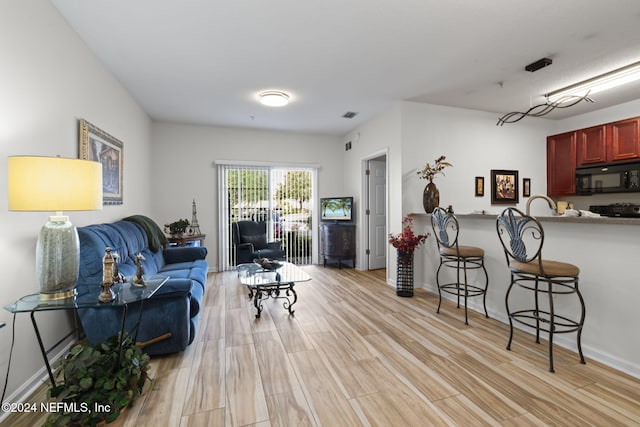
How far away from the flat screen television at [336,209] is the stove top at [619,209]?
394 centimetres

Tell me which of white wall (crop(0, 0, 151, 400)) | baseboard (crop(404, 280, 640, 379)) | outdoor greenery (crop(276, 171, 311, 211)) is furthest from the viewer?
outdoor greenery (crop(276, 171, 311, 211))

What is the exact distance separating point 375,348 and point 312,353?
0.53 meters

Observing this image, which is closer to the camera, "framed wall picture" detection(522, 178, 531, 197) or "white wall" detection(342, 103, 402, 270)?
"white wall" detection(342, 103, 402, 270)

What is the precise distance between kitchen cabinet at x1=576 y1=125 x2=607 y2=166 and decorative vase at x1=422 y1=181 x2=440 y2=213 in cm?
273

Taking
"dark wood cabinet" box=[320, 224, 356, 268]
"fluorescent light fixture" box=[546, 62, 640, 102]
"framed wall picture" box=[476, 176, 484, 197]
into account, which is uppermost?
"fluorescent light fixture" box=[546, 62, 640, 102]

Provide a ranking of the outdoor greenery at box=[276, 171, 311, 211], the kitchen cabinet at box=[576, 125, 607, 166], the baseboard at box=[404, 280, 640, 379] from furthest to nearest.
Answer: the outdoor greenery at box=[276, 171, 311, 211] < the kitchen cabinet at box=[576, 125, 607, 166] < the baseboard at box=[404, 280, 640, 379]

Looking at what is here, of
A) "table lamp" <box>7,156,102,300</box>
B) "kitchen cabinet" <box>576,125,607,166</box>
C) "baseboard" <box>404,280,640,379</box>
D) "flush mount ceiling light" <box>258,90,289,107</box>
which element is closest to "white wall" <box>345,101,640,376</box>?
"baseboard" <box>404,280,640,379</box>

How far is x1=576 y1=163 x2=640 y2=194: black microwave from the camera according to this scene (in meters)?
4.00

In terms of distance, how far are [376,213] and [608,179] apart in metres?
3.49

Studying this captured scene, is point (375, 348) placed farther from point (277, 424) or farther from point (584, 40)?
point (584, 40)

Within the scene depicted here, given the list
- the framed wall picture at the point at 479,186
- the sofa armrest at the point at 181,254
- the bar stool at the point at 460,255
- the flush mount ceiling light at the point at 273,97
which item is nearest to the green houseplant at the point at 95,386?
the sofa armrest at the point at 181,254

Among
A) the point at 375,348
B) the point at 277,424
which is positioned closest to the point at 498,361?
the point at 375,348

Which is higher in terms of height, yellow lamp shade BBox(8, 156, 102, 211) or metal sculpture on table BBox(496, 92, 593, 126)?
metal sculpture on table BBox(496, 92, 593, 126)

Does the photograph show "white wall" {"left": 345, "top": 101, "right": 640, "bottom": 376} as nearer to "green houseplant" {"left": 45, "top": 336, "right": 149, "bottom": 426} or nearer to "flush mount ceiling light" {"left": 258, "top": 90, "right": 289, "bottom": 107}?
"flush mount ceiling light" {"left": 258, "top": 90, "right": 289, "bottom": 107}
